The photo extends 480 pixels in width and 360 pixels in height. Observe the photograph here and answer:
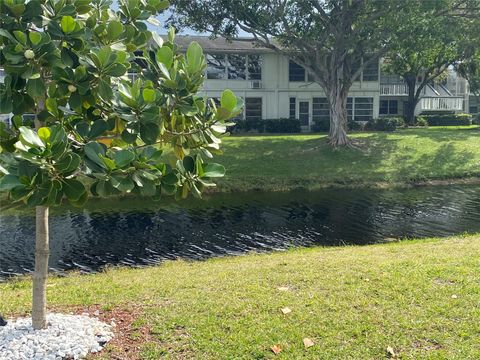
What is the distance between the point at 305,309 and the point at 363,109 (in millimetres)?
33307

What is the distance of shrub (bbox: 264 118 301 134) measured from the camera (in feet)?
108

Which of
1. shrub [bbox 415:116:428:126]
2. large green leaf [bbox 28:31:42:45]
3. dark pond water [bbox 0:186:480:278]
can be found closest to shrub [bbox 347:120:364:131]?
shrub [bbox 415:116:428:126]

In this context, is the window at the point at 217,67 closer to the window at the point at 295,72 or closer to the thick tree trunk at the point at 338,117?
the window at the point at 295,72

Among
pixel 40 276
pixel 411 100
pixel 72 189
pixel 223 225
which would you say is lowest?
pixel 223 225

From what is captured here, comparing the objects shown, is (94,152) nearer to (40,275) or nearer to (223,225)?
(40,275)

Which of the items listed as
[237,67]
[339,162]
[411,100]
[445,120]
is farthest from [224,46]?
[445,120]

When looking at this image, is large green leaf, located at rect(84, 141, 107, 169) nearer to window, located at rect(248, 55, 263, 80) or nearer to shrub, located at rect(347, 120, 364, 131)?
window, located at rect(248, 55, 263, 80)

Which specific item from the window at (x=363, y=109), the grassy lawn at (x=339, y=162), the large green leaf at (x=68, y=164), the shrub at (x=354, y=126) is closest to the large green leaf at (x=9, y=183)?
the large green leaf at (x=68, y=164)

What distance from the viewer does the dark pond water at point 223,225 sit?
438 inches

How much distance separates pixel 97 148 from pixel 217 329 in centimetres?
225

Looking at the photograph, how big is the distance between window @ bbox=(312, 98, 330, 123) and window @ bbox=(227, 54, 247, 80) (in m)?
5.45

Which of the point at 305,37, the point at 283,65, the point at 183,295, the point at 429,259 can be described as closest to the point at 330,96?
the point at 305,37

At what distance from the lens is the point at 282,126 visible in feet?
108

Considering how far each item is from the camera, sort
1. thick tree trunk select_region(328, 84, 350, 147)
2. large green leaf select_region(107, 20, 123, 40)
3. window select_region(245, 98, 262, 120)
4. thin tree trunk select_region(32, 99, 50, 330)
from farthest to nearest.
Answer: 1. window select_region(245, 98, 262, 120)
2. thick tree trunk select_region(328, 84, 350, 147)
3. thin tree trunk select_region(32, 99, 50, 330)
4. large green leaf select_region(107, 20, 123, 40)
